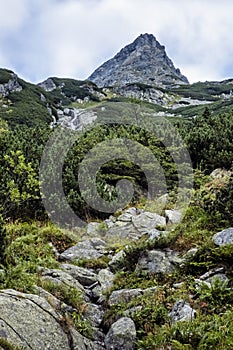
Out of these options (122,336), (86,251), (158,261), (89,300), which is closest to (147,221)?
(86,251)

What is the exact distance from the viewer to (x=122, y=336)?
19.1ft

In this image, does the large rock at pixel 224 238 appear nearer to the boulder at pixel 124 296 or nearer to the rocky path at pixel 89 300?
the rocky path at pixel 89 300

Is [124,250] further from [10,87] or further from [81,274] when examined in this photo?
[10,87]

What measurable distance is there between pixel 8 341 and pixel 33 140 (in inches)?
511

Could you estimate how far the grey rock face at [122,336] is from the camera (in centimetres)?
573

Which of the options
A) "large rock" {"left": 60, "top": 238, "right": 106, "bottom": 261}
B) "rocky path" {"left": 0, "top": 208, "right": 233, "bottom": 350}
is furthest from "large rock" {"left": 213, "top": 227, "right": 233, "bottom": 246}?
"large rock" {"left": 60, "top": 238, "right": 106, "bottom": 261}

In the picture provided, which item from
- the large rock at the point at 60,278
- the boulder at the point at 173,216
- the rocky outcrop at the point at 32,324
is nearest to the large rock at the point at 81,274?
the large rock at the point at 60,278

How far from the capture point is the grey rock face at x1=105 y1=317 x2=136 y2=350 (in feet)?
18.8

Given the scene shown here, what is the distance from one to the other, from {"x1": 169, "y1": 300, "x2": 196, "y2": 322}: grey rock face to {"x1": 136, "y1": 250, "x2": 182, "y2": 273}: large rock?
1755mm

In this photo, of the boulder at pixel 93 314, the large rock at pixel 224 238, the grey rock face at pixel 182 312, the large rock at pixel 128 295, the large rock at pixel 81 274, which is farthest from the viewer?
the large rock at pixel 81 274

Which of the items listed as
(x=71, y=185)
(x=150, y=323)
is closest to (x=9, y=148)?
(x=71, y=185)

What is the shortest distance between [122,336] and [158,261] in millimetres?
2703

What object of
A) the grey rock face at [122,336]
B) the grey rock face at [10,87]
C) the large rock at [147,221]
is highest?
the grey rock face at [10,87]

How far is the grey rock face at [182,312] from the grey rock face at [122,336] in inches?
25.8
